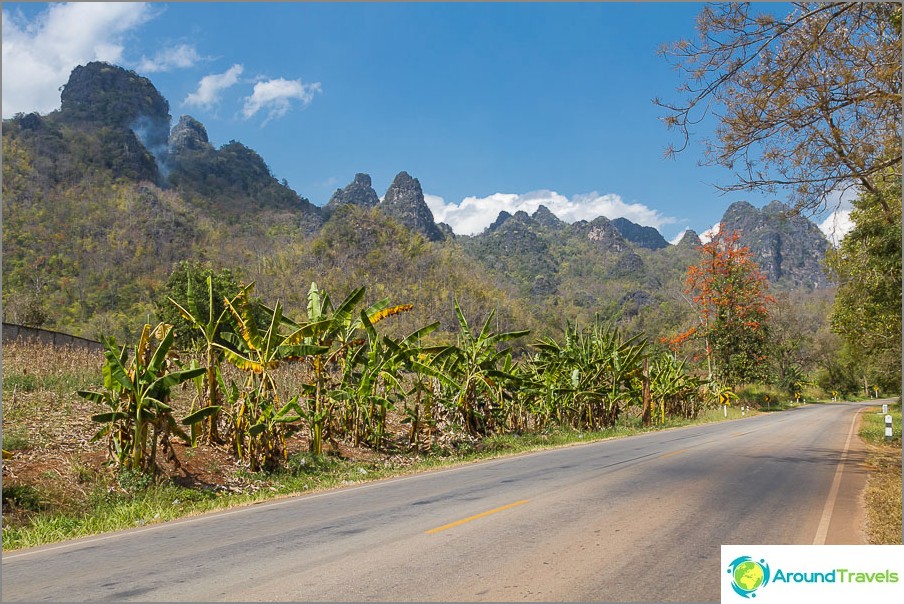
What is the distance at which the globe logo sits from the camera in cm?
493

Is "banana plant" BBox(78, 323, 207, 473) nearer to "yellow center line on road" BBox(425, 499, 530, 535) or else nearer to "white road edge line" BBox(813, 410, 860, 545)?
"yellow center line on road" BBox(425, 499, 530, 535)

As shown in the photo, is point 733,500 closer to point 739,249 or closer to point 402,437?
point 402,437

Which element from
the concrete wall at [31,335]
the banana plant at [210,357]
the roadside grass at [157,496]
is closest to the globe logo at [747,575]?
the roadside grass at [157,496]

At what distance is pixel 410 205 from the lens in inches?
7382

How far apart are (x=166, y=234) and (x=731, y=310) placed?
74.5 m

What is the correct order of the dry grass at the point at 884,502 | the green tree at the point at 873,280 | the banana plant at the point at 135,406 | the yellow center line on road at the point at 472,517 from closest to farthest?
the dry grass at the point at 884,502
the yellow center line on road at the point at 472,517
the banana plant at the point at 135,406
the green tree at the point at 873,280

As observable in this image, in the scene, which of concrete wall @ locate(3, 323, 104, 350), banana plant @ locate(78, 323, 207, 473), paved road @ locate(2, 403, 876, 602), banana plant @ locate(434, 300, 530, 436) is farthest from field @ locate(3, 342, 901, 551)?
concrete wall @ locate(3, 323, 104, 350)

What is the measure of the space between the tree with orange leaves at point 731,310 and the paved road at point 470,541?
35795mm

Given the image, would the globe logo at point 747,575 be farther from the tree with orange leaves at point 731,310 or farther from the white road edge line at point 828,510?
the tree with orange leaves at point 731,310

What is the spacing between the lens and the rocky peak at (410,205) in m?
184

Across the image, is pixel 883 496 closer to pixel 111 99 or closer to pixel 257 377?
pixel 257 377

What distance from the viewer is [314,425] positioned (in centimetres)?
1346

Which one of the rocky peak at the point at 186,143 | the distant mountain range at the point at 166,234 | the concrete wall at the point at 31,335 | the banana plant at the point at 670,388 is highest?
the rocky peak at the point at 186,143

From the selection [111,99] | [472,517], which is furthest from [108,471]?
[111,99]
